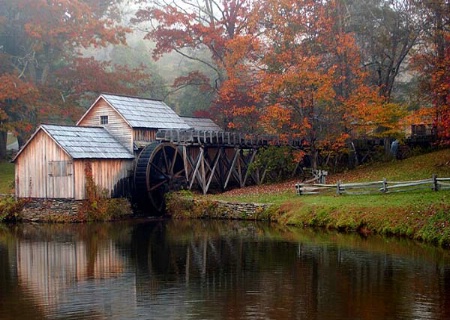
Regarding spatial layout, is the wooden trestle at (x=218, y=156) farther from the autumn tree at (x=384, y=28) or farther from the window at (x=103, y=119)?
the autumn tree at (x=384, y=28)

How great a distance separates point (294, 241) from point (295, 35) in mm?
14415

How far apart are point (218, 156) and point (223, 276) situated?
844 inches

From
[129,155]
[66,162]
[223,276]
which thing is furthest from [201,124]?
[223,276]

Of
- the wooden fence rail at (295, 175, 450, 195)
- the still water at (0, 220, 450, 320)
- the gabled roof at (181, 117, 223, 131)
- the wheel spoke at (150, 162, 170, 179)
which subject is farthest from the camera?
the gabled roof at (181, 117, 223, 131)

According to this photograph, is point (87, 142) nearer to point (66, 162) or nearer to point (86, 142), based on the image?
point (86, 142)

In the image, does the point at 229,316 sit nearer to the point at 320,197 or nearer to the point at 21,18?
the point at 320,197

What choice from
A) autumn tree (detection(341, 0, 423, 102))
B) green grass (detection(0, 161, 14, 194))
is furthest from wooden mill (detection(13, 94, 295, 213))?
autumn tree (detection(341, 0, 423, 102))

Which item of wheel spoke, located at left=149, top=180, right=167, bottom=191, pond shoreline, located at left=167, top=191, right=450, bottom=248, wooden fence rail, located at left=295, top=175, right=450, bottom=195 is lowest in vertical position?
pond shoreline, located at left=167, top=191, right=450, bottom=248

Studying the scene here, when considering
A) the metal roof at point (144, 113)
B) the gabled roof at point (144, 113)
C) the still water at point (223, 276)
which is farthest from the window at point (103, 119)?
the still water at point (223, 276)

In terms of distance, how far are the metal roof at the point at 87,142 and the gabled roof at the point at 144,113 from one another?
145 cm

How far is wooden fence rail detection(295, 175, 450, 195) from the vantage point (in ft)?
84.4

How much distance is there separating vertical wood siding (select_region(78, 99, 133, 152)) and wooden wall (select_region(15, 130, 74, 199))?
165 inches

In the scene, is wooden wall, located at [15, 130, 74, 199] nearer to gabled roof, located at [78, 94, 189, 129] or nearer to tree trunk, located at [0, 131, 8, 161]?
gabled roof, located at [78, 94, 189, 129]

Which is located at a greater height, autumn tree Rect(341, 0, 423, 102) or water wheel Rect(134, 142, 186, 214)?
autumn tree Rect(341, 0, 423, 102)
